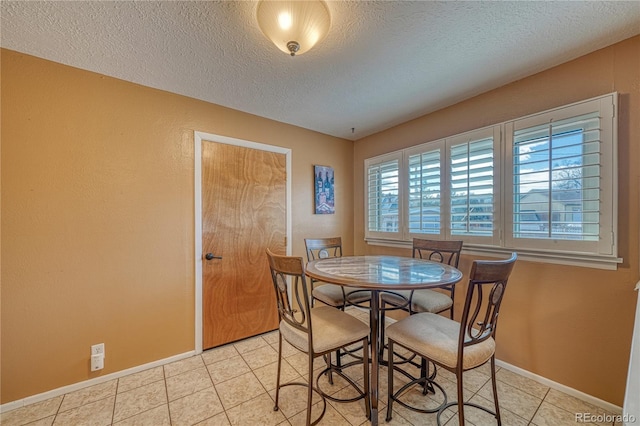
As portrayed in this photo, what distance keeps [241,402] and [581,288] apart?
2492mm

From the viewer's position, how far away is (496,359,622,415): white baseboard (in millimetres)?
1646

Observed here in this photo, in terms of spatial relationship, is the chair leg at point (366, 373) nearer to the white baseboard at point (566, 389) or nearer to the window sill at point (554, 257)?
the white baseboard at point (566, 389)

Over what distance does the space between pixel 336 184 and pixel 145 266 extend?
239 cm

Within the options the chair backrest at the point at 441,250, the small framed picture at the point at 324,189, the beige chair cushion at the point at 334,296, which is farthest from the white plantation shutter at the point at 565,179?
the small framed picture at the point at 324,189

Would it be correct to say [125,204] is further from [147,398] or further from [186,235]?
[147,398]

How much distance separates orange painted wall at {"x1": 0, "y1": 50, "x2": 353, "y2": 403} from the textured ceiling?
0.77 ft

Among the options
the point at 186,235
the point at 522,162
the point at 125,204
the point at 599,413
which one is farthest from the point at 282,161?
the point at 599,413

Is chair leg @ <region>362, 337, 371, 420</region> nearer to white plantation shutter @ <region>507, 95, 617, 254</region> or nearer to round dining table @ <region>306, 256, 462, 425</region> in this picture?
round dining table @ <region>306, 256, 462, 425</region>

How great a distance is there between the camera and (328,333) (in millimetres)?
1544

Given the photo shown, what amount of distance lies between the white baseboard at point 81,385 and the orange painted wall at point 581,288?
9.48ft

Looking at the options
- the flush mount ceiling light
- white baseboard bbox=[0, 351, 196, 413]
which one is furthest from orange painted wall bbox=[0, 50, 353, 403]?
the flush mount ceiling light

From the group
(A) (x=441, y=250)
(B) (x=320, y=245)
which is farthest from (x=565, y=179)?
(B) (x=320, y=245)

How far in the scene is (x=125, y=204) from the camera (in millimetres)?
2078

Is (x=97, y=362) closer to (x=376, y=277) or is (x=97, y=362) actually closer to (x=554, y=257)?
(x=376, y=277)
